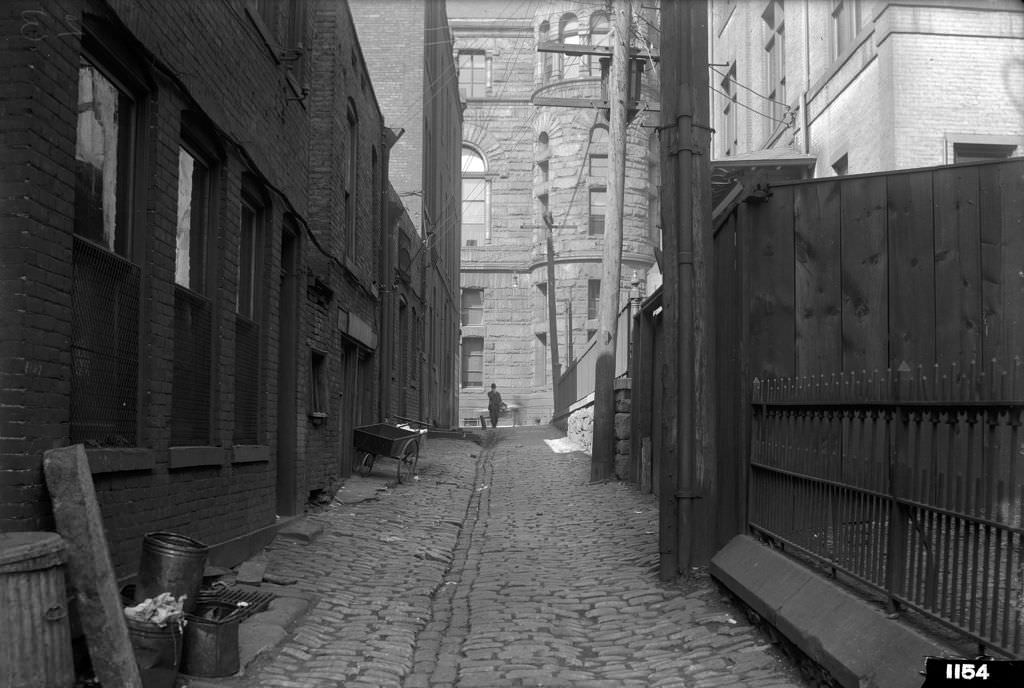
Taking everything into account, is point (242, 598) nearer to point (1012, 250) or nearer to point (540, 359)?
point (1012, 250)

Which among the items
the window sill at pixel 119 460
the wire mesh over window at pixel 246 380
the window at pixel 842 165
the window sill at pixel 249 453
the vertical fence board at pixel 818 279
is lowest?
the window sill at pixel 249 453

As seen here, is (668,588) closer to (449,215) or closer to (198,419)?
(198,419)

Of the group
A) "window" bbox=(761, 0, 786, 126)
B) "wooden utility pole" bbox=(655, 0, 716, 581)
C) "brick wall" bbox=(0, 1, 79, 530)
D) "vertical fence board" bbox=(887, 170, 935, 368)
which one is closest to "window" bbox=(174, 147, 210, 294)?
"brick wall" bbox=(0, 1, 79, 530)

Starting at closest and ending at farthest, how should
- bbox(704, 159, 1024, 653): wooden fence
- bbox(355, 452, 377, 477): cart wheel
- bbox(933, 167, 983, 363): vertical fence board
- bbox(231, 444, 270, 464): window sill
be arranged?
bbox(704, 159, 1024, 653): wooden fence → bbox(933, 167, 983, 363): vertical fence board → bbox(231, 444, 270, 464): window sill → bbox(355, 452, 377, 477): cart wheel

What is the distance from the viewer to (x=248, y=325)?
9.95 m

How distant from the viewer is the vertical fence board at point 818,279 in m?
7.75

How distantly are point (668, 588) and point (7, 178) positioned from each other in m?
5.69

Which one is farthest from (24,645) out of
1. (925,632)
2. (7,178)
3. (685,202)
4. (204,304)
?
(685,202)

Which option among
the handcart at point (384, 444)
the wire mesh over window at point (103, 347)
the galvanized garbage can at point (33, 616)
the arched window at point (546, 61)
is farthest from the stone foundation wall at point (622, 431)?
the arched window at point (546, 61)

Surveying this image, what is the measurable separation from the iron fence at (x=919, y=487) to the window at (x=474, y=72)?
4596cm

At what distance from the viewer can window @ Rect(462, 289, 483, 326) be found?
4988cm

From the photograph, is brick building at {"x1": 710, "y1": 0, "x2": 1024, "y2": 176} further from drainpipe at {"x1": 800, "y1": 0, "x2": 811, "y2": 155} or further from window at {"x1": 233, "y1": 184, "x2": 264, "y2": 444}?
window at {"x1": 233, "y1": 184, "x2": 264, "y2": 444}

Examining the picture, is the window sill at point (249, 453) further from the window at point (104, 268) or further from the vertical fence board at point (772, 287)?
the vertical fence board at point (772, 287)

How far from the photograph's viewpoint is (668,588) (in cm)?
855
